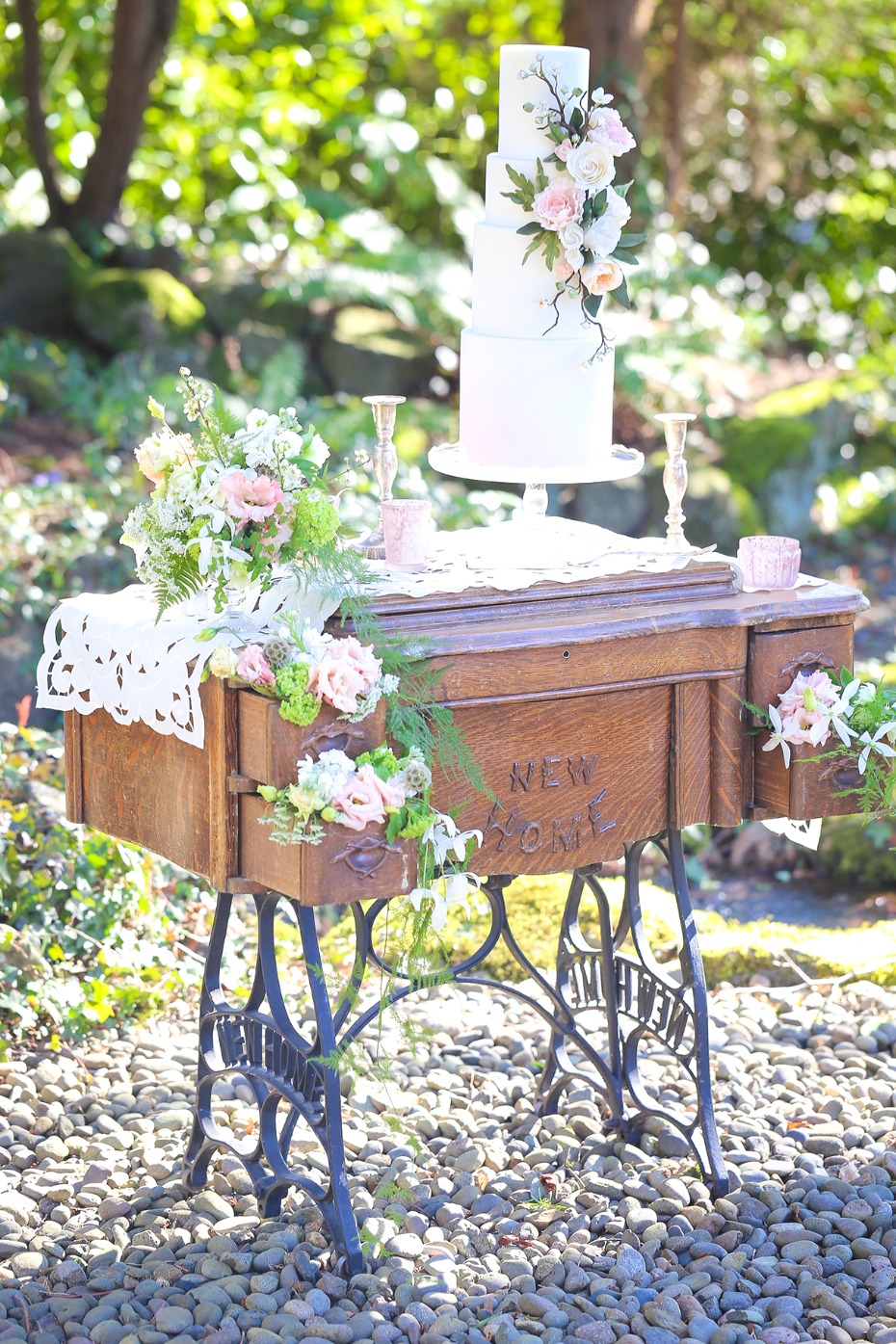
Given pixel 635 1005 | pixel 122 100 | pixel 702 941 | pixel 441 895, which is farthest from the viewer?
pixel 122 100

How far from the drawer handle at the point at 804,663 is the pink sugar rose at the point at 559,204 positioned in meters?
0.99

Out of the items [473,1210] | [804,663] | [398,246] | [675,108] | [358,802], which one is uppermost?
[675,108]

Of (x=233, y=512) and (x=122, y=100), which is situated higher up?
(x=122, y=100)

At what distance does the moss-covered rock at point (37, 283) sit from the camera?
841 cm

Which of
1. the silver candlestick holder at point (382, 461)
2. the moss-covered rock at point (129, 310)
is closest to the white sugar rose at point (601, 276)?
the silver candlestick holder at point (382, 461)

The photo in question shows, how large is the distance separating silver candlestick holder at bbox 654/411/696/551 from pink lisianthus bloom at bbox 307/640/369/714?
999 millimetres

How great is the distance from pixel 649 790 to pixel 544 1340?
106cm

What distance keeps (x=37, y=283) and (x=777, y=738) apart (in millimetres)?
6024

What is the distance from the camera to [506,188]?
11.2 ft

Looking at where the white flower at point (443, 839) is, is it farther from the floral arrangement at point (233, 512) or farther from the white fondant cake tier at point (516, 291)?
the white fondant cake tier at point (516, 291)

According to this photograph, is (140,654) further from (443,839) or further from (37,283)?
(37,283)

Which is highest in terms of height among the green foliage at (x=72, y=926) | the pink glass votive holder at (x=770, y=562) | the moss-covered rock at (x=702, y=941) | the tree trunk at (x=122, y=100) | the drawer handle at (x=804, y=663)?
the tree trunk at (x=122, y=100)

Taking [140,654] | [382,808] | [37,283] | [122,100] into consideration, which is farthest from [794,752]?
[122,100]

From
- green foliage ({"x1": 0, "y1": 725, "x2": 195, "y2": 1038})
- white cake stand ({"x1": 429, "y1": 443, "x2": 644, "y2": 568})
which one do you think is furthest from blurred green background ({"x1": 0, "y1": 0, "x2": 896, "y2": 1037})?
white cake stand ({"x1": 429, "y1": 443, "x2": 644, "y2": 568})
